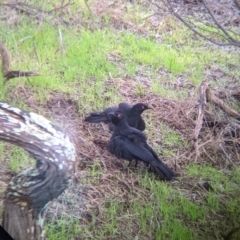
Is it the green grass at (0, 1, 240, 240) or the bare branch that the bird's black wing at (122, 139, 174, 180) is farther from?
the bare branch

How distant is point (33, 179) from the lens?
1.40 m

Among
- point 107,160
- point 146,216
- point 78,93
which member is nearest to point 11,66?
point 78,93

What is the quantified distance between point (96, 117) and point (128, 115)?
0.08 meters

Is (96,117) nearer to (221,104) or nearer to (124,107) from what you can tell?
(124,107)

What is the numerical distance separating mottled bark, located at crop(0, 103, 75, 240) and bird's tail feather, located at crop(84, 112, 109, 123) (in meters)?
0.09

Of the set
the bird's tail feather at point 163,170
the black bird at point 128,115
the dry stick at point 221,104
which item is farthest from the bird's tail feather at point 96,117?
the dry stick at point 221,104

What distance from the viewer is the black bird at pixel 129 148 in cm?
143

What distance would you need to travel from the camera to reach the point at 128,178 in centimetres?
142

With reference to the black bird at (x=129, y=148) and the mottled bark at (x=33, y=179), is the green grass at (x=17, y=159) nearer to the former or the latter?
the mottled bark at (x=33, y=179)

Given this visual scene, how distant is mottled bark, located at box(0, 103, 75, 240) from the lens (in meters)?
1.40

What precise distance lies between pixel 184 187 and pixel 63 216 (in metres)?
0.31

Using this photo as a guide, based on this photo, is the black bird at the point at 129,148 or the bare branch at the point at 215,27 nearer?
the black bird at the point at 129,148

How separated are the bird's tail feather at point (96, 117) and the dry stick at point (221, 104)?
277 mm

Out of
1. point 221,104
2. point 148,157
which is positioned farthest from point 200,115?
point 148,157
